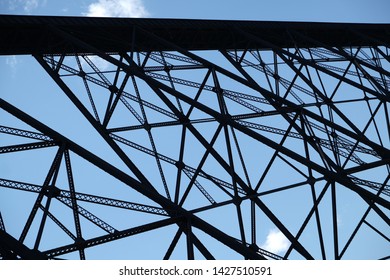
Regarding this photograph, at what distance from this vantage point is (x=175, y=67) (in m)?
16.3

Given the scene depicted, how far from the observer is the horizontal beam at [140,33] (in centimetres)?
1318

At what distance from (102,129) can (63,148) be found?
361cm

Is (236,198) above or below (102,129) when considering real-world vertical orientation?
below

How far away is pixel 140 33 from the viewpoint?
15.6 metres

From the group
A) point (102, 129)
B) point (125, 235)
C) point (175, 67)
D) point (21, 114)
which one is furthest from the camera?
point (175, 67)

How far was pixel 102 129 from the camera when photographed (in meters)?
11.5

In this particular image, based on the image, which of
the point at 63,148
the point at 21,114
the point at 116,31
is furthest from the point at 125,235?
the point at 116,31

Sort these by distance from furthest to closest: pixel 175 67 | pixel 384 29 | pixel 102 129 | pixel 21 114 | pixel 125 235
Result: 1. pixel 384 29
2. pixel 175 67
3. pixel 102 129
4. pixel 21 114
5. pixel 125 235

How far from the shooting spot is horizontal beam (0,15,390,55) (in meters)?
13.2
